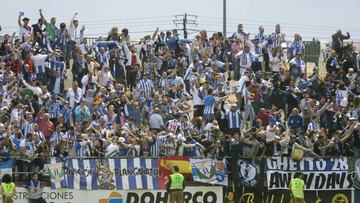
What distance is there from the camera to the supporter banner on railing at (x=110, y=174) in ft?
103

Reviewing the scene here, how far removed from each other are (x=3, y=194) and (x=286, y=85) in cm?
1174

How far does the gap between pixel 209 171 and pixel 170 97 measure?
170 inches

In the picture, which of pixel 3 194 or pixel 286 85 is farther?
pixel 286 85

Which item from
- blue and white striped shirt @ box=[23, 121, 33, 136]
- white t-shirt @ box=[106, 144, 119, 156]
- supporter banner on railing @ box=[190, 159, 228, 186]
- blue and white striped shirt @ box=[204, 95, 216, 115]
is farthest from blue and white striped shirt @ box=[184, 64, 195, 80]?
blue and white striped shirt @ box=[23, 121, 33, 136]

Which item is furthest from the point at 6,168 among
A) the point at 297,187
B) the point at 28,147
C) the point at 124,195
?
the point at 297,187

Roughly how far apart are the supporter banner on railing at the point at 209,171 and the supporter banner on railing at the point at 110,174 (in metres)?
1.06

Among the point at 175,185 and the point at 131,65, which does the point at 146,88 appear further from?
the point at 175,185

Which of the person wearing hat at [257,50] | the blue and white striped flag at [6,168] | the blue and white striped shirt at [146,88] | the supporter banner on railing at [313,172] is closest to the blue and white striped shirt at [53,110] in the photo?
the blue and white striped shirt at [146,88]

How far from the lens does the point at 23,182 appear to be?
1215 inches

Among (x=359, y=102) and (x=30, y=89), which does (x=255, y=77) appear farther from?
(x=30, y=89)

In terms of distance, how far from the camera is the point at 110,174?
31703 mm

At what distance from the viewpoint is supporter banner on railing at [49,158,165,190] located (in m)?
31.5

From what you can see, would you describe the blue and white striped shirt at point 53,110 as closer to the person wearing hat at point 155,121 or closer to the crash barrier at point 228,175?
the person wearing hat at point 155,121

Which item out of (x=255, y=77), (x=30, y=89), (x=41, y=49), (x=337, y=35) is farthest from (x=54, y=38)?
(x=337, y=35)
